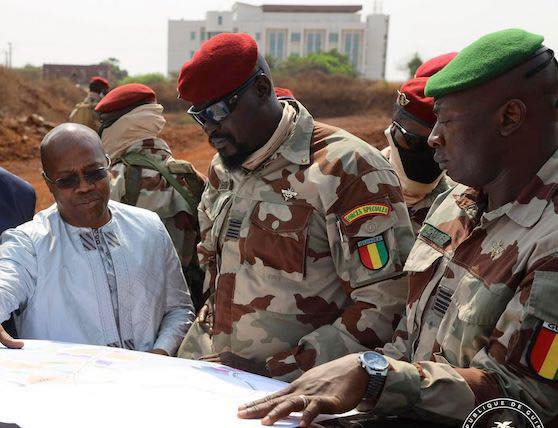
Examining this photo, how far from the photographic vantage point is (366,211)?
2.61 meters

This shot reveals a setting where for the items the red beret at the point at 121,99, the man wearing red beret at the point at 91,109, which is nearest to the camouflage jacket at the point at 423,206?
the red beret at the point at 121,99

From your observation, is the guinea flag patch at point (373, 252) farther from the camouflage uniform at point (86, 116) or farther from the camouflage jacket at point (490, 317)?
the camouflage uniform at point (86, 116)

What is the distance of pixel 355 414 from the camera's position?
1980 millimetres

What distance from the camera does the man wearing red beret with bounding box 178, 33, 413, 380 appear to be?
2.60 meters

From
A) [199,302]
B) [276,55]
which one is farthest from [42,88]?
[276,55]

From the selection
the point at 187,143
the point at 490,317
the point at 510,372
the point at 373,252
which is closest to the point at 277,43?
the point at 187,143

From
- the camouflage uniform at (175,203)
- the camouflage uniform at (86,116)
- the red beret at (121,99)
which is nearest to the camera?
the camouflage uniform at (175,203)

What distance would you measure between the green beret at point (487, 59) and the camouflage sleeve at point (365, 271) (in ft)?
1.97

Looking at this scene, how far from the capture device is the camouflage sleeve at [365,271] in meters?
2.58

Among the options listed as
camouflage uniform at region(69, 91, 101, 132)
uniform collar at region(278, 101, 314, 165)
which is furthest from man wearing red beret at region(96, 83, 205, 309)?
camouflage uniform at region(69, 91, 101, 132)

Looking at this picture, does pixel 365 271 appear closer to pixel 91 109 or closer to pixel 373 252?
pixel 373 252

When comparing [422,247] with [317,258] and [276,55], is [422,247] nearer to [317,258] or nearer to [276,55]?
[317,258]

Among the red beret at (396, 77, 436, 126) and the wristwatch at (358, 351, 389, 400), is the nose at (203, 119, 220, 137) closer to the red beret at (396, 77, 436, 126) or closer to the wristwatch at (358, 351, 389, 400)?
the red beret at (396, 77, 436, 126)

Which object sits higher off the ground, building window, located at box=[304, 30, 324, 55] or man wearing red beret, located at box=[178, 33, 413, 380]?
man wearing red beret, located at box=[178, 33, 413, 380]
